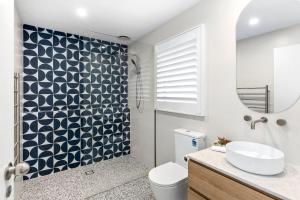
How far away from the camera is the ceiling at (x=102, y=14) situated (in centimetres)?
203

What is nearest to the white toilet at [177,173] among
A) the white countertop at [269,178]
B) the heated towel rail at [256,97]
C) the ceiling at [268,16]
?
the white countertop at [269,178]

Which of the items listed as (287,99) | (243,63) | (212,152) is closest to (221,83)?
(243,63)

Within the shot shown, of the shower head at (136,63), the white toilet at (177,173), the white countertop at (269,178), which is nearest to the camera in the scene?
the white countertop at (269,178)

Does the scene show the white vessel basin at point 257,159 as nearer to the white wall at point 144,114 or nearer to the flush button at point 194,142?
the flush button at point 194,142

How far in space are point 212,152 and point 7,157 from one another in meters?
1.48

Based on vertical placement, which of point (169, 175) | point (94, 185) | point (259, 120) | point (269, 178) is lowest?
point (94, 185)

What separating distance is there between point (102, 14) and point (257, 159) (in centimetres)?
236

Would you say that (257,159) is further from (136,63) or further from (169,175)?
(136,63)

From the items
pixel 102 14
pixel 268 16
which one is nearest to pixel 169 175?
pixel 268 16

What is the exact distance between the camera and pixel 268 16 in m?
1.44

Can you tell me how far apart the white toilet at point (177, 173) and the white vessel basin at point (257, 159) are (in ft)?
1.67

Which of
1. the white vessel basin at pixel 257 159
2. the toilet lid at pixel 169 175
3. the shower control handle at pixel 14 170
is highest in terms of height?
the shower control handle at pixel 14 170

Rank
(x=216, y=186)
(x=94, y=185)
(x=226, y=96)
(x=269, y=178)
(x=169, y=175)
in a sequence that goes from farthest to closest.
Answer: (x=94, y=185), (x=169, y=175), (x=226, y=96), (x=216, y=186), (x=269, y=178)

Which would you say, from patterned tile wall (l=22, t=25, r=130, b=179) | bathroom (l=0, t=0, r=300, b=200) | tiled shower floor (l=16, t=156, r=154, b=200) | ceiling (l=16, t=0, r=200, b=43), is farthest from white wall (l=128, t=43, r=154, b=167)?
ceiling (l=16, t=0, r=200, b=43)
